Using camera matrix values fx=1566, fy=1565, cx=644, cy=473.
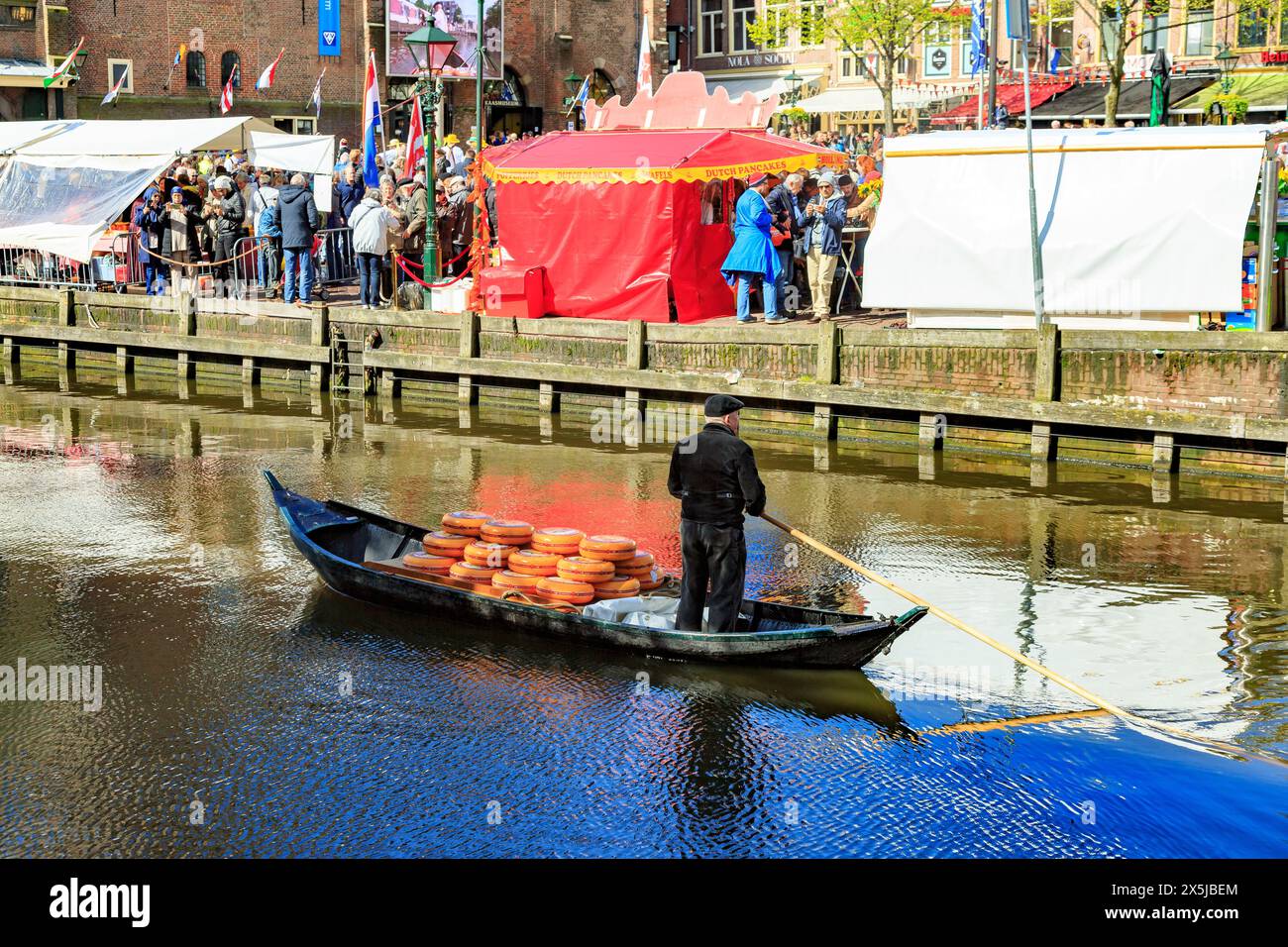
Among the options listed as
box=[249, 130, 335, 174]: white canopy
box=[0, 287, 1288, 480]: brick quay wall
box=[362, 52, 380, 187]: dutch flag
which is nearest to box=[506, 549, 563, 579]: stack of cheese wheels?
box=[0, 287, 1288, 480]: brick quay wall

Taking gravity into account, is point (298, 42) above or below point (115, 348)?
above

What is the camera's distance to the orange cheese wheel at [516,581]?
42.2 ft

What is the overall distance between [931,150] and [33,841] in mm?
16303

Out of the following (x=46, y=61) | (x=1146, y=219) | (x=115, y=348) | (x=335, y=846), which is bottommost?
(x=335, y=846)

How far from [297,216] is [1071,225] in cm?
1265

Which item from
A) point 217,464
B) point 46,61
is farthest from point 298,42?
point 217,464

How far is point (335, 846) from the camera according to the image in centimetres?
890

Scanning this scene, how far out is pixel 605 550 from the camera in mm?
12844

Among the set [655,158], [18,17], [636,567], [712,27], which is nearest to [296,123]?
[18,17]

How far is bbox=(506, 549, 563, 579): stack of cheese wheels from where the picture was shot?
13.0 meters

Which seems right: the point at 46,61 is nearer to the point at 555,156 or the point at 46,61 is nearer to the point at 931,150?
the point at 555,156

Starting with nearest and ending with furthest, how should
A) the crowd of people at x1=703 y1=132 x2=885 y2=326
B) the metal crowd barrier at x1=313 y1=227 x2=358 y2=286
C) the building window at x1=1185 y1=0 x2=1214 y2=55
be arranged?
the crowd of people at x1=703 y1=132 x2=885 y2=326
the metal crowd barrier at x1=313 y1=227 x2=358 y2=286
the building window at x1=1185 y1=0 x2=1214 y2=55

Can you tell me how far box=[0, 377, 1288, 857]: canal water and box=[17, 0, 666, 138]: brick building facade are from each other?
33.2 meters

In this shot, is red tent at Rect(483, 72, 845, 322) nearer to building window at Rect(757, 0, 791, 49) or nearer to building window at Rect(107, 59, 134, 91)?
building window at Rect(757, 0, 791, 49)
